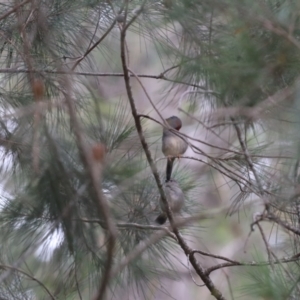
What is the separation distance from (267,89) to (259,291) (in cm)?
38

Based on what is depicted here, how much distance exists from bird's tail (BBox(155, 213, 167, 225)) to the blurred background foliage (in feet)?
→ 0.11

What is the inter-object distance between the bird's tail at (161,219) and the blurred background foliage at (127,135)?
0.11ft

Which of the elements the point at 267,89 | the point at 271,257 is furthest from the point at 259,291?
the point at 267,89

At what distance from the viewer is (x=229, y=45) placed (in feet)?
4.25

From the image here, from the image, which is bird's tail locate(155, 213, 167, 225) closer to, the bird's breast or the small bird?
the small bird

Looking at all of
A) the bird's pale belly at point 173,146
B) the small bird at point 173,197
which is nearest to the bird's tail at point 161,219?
the small bird at point 173,197

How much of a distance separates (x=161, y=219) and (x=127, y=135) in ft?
0.71

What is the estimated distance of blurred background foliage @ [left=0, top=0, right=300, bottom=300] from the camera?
1.18 metres

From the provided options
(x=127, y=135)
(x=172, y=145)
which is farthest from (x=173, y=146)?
(x=127, y=135)

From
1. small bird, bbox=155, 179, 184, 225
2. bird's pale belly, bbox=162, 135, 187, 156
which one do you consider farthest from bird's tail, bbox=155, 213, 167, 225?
bird's pale belly, bbox=162, 135, 187, 156

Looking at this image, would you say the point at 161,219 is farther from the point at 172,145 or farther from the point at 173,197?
the point at 172,145

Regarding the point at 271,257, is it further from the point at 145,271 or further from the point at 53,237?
the point at 53,237

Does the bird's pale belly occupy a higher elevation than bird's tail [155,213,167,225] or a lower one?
higher

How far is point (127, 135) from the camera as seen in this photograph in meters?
1.57
